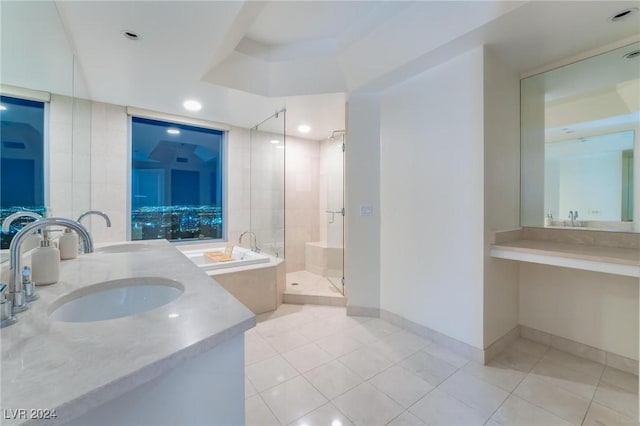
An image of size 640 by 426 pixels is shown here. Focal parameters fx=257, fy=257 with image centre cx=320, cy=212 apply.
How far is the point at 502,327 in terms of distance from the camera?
2.16 metres

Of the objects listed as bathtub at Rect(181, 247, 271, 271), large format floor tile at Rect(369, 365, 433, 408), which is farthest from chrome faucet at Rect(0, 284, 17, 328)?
bathtub at Rect(181, 247, 271, 271)

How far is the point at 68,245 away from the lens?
56.6 inches

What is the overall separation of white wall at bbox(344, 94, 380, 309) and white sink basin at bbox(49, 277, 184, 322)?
197cm

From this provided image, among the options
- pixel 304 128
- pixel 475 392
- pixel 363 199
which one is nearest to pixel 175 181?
pixel 304 128

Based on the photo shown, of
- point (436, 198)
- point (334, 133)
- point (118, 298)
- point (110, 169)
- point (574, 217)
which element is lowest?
point (118, 298)

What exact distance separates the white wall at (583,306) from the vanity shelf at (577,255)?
0.28 metres

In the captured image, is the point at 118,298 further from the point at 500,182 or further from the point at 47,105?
the point at 500,182

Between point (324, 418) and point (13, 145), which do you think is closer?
point (13, 145)

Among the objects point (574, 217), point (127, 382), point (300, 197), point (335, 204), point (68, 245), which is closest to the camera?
point (127, 382)

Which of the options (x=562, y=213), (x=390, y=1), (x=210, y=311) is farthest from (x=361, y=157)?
(x=210, y=311)

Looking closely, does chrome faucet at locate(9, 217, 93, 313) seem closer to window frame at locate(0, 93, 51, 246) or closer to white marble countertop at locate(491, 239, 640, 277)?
window frame at locate(0, 93, 51, 246)

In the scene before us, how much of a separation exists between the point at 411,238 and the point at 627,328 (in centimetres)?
159

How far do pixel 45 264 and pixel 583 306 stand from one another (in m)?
3.38

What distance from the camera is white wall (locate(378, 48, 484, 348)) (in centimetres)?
200
